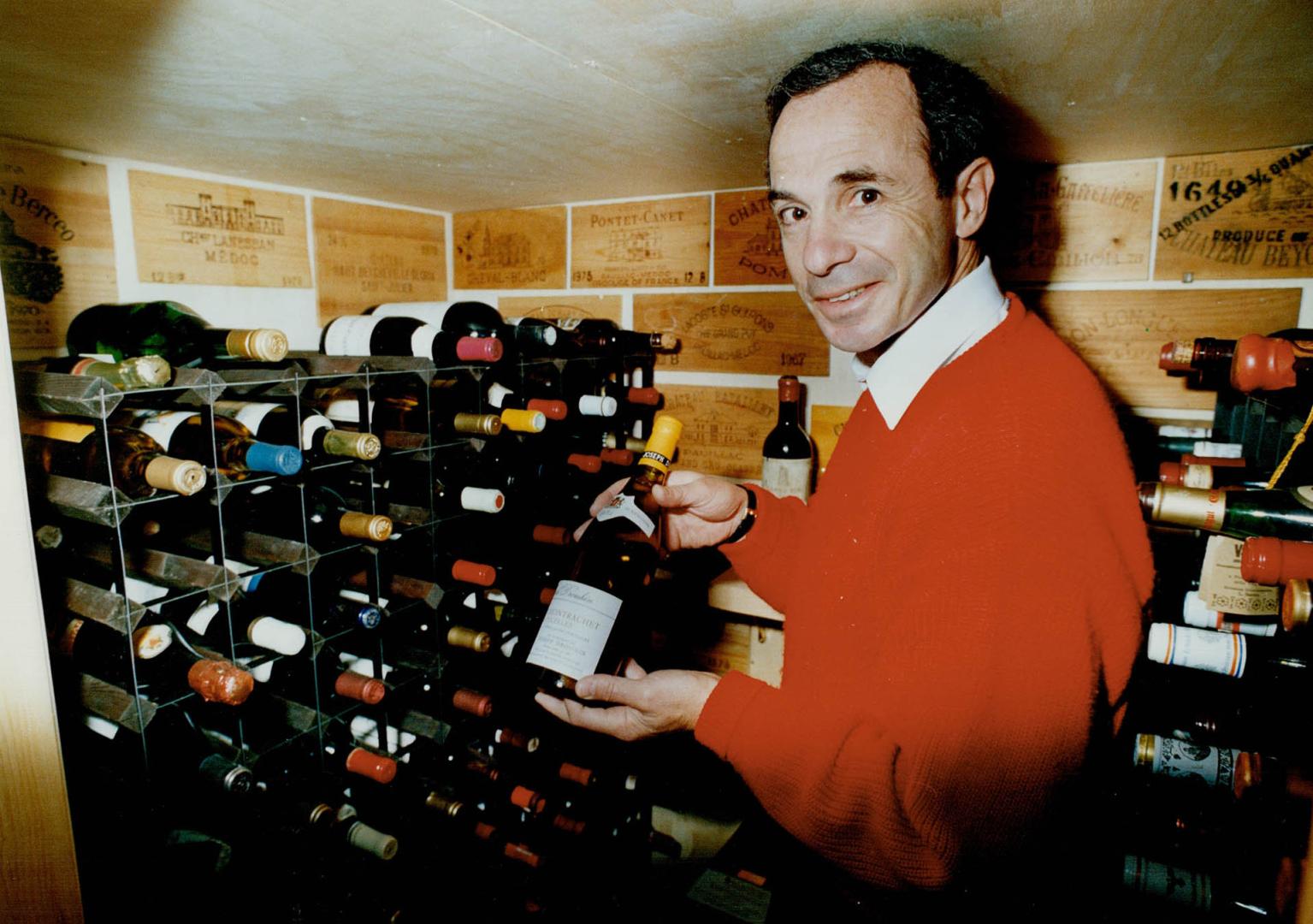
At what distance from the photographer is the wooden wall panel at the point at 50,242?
1.07 metres

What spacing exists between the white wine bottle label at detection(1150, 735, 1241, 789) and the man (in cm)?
24

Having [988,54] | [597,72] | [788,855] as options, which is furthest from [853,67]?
[788,855]

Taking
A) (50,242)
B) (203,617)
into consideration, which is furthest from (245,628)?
(50,242)

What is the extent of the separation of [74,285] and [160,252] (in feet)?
0.50

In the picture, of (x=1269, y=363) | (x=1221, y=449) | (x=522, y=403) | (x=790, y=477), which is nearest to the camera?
(x=1269, y=363)

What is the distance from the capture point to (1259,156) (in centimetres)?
105

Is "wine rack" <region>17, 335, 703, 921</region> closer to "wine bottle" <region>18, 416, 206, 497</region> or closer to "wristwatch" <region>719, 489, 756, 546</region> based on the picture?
"wine bottle" <region>18, 416, 206, 497</region>

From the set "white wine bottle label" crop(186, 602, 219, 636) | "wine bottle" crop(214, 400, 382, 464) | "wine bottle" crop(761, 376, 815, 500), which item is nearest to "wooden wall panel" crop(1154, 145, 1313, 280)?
"wine bottle" crop(761, 376, 815, 500)

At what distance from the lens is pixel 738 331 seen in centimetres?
149

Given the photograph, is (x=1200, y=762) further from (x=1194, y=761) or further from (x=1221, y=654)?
(x=1221, y=654)

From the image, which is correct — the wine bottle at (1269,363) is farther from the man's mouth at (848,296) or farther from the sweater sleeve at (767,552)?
the sweater sleeve at (767,552)

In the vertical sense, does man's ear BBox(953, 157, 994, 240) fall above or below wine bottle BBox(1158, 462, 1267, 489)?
above

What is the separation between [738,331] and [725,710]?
951mm

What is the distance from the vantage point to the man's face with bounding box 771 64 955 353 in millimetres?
748
